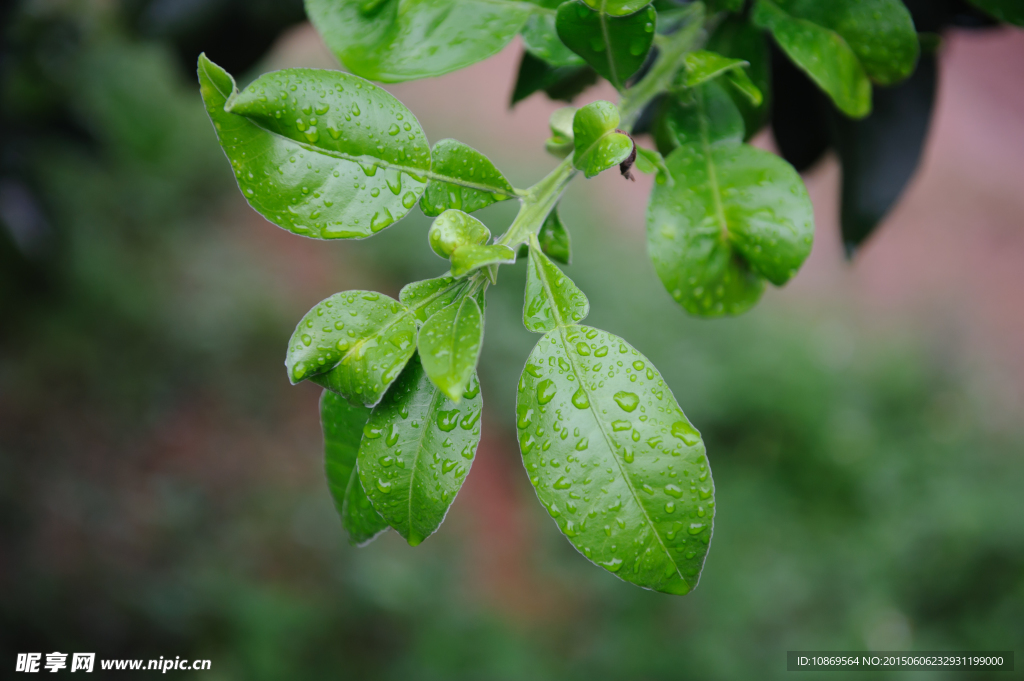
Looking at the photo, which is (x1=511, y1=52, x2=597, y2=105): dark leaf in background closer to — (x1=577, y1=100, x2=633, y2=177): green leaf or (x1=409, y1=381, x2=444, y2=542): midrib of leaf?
(x1=577, y1=100, x2=633, y2=177): green leaf

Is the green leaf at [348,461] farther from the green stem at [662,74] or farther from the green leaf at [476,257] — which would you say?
the green stem at [662,74]

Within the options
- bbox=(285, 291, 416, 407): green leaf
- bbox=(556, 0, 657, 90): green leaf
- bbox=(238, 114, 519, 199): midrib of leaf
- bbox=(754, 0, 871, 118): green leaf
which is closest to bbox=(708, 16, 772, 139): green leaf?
bbox=(754, 0, 871, 118): green leaf

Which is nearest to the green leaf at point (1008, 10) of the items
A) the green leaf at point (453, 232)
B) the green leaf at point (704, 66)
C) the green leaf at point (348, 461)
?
the green leaf at point (704, 66)

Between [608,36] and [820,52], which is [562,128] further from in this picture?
[820,52]

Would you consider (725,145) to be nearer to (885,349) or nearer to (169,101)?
(885,349)

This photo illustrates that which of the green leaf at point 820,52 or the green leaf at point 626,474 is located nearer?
the green leaf at point 626,474

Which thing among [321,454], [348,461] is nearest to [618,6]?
[348,461]
